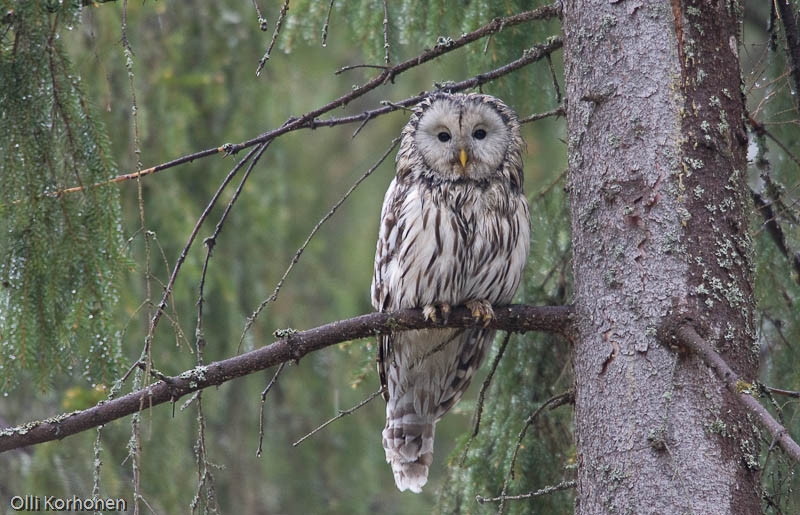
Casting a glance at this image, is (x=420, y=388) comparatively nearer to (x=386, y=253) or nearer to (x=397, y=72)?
(x=386, y=253)

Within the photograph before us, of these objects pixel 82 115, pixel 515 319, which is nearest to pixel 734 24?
pixel 515 319

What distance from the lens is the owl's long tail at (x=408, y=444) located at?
366cm

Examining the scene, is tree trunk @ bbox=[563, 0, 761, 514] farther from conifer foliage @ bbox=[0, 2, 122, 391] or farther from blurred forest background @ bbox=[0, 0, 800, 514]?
conifer foliage @ bbox=[0, 2, 122, 391]

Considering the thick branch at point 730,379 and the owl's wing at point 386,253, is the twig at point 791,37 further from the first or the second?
the owl's wing at point 386,253

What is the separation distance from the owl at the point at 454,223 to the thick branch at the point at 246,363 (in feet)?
1.47

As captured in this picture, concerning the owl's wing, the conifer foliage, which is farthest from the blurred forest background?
the owl's wing

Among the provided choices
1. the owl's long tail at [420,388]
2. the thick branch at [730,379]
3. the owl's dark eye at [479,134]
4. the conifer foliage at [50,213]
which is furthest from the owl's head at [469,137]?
the thick branch at [730,379]

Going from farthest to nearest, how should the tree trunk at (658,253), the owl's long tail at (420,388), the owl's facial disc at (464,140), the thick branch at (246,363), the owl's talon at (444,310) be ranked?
the owl's long tail at (420,388), the owl's facial disc at (464,140), the owl's talon at (444,310), the thick branch at (246,363), the tree trunk at (658,253)

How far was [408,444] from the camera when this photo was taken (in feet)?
12.0

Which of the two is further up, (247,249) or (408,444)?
(247,249)

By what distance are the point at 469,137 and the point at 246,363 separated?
132cm

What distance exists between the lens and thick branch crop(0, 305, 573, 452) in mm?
2178

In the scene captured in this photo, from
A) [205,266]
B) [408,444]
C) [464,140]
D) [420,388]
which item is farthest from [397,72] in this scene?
[408,444]

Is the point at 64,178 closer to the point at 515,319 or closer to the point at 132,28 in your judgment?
the point at 515,319
